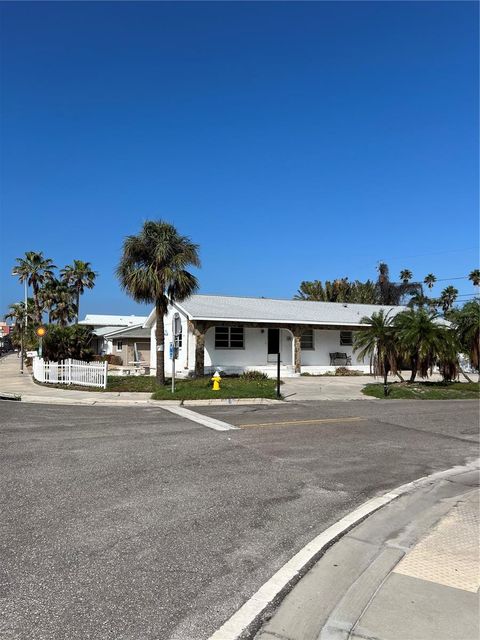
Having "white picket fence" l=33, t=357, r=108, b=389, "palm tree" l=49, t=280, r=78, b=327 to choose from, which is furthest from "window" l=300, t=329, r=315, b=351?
"palm tree" l=49, t=280, r=78, b=327

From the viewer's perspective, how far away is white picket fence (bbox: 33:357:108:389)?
70.7 ft

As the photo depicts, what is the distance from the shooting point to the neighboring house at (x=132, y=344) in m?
40.7

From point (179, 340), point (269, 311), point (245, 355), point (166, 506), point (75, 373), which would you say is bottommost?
point (166, 506)

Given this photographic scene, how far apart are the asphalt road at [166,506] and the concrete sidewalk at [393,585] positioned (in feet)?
1.33

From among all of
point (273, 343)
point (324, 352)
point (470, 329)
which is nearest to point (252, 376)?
point (273, 343)

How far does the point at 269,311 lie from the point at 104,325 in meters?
34.0

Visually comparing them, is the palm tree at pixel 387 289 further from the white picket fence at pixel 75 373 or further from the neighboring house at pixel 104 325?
the white picket fence at pixel 75 373

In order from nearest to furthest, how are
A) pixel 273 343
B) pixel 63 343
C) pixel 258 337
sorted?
pixel 258 337 < pixel 273 343 < pixel 63 343

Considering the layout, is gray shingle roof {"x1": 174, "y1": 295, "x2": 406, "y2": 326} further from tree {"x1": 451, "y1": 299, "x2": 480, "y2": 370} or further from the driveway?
tree {"x1": 451, "y1": 299, "x2": 480, "y2": 370}

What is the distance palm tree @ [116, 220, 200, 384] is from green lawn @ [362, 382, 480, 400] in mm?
8748

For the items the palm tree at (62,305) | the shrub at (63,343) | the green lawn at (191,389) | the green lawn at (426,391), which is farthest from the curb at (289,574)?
the palm tree at (62,305)

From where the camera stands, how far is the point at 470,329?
23.0m

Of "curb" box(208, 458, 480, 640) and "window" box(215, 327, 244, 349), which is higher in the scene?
"window" box(215, 327, 244, 349)

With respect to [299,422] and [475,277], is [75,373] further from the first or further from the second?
[475,277]
